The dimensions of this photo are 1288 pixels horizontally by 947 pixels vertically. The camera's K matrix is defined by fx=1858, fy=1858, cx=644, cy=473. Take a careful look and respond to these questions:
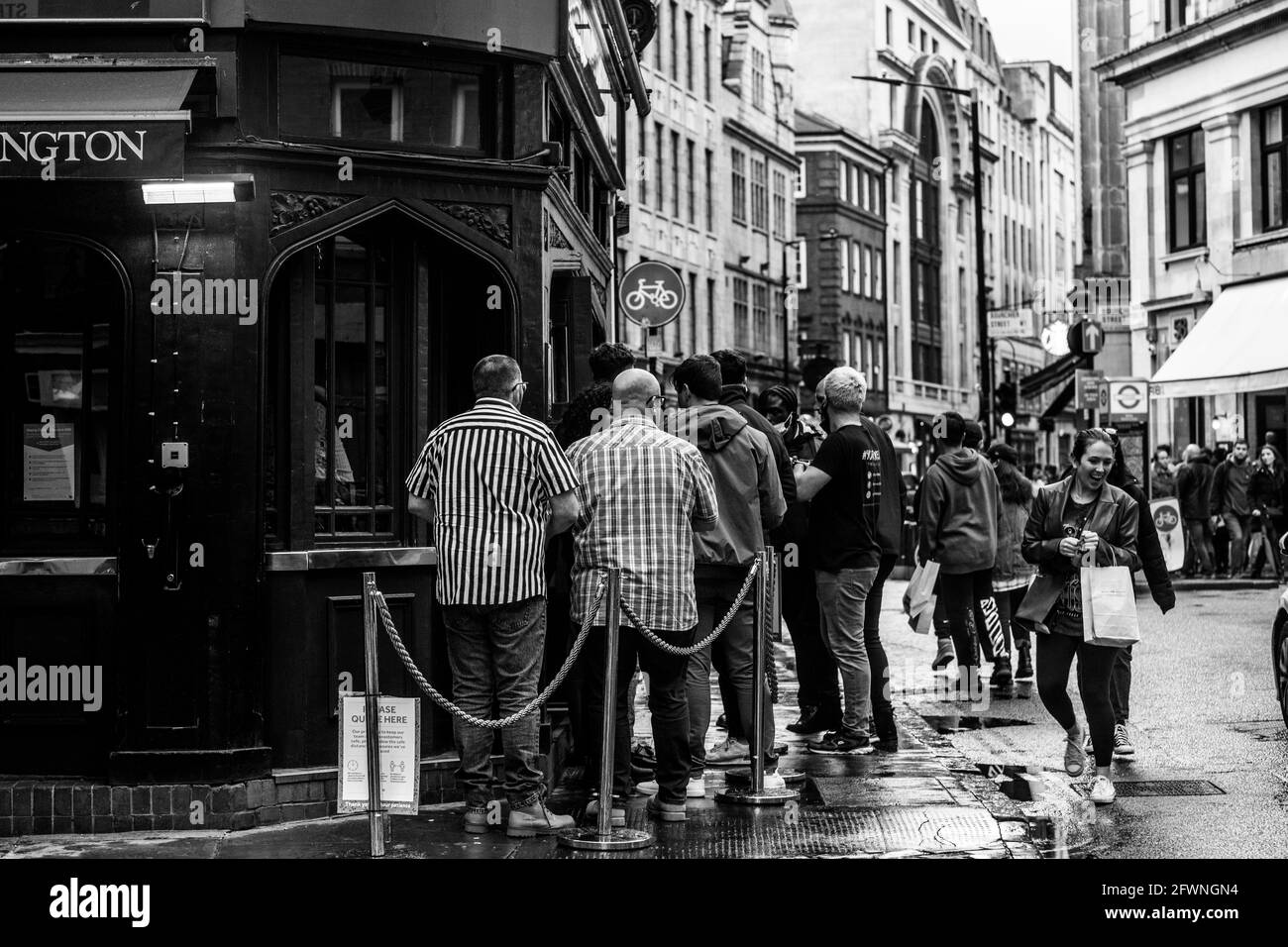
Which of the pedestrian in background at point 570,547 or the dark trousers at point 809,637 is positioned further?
the dark trousers at point 809,637

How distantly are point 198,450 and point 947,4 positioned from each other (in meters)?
101

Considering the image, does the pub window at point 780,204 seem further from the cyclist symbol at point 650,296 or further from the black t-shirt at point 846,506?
the black t-shirt at point 846,506

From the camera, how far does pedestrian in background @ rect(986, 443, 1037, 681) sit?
48.5 ft

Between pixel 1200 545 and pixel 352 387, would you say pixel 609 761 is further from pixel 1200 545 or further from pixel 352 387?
pixel 1200 545

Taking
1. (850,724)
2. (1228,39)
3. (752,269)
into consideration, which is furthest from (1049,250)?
(850,724)

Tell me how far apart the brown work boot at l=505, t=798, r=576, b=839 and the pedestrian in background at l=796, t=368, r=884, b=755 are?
279 cm

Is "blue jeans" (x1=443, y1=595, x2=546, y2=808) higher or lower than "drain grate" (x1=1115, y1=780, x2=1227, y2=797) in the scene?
higher

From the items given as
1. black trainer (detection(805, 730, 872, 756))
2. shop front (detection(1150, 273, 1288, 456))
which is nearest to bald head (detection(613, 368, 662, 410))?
black trainer (detection(805, 730, 872, 756))

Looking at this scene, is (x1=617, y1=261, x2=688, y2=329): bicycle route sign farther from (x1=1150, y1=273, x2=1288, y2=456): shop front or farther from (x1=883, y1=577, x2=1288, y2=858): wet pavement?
(x1=1150, y1=273, x2=1288, y2=456): shop front

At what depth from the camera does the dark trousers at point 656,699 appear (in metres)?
8.92

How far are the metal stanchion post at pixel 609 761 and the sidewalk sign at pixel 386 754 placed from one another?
0.79 meters

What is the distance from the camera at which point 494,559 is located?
28.1 feet

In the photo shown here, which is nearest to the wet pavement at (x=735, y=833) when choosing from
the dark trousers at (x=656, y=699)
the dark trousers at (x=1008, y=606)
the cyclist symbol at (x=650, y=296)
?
the dark trousers at (x=656, y=699)

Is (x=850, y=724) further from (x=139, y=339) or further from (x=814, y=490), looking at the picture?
(x=139, y=339)
